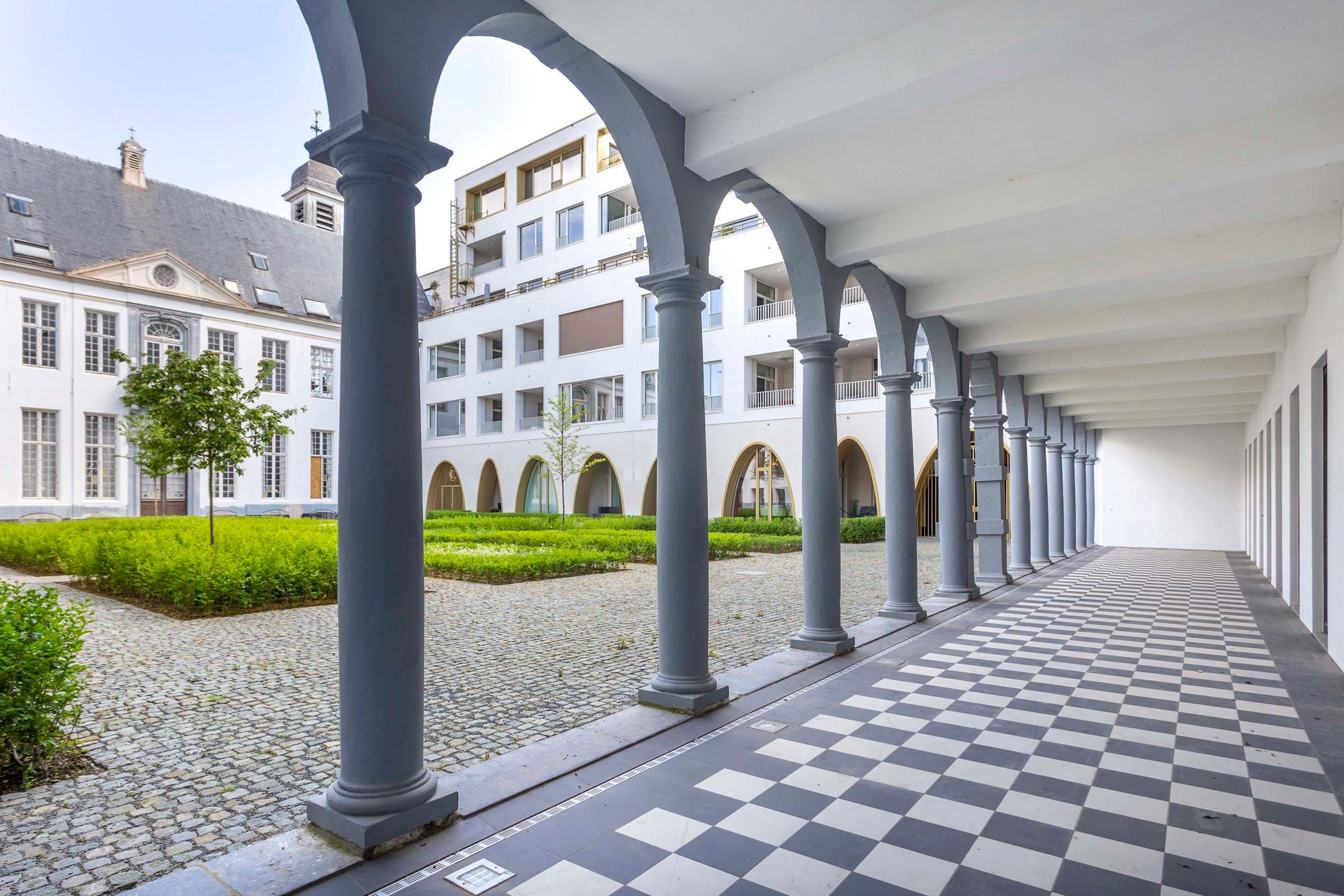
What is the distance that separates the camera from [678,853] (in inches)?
123

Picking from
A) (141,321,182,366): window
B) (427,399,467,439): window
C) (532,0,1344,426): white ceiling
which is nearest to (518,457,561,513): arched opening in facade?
(427,399,467,439): window

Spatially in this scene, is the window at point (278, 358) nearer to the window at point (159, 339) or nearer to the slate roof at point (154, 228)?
the slate roof at point (154, 228)

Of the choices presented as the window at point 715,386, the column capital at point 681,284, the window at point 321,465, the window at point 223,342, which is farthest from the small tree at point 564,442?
the column capital at point 681,284

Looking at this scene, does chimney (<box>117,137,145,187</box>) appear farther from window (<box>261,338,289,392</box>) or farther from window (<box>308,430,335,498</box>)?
window (<box>308,430,335,498</box>)

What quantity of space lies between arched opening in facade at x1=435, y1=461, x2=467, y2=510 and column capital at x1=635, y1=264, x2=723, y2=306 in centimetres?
3274

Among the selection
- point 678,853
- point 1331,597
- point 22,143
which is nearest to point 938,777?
point 678,853

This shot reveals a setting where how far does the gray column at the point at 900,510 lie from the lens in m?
8.70

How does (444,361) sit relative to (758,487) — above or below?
above

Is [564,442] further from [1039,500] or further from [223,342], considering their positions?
[223,342]

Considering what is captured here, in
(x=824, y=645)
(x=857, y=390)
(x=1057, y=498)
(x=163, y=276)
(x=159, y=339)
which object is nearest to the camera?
(x=824, y=645)

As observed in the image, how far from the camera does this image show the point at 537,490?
32.8 m

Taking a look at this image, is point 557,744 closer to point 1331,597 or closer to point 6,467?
point 1331,597

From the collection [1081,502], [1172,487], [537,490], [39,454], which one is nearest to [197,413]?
[537,490]

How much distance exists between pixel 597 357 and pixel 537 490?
23.3ft
